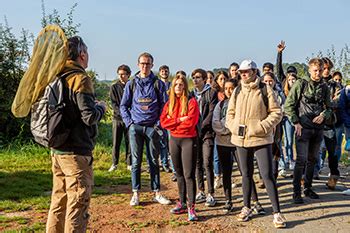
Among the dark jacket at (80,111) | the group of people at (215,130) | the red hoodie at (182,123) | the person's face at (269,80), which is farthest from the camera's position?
the person's face at (269,80)

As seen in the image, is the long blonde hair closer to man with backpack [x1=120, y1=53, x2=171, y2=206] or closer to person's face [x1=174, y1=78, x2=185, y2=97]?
person's face [x1=174, y1=78, x2=185, y2=97]

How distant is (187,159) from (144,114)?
1092mm

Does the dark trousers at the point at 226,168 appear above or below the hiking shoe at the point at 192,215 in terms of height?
above

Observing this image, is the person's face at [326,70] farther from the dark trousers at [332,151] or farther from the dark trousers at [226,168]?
the dark trousers at [226,168]

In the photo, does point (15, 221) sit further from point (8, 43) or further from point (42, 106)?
point (8, 43)

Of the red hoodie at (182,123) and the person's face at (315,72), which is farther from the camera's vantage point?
the person's face at (315,72)

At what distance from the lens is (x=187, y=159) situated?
5.52 m

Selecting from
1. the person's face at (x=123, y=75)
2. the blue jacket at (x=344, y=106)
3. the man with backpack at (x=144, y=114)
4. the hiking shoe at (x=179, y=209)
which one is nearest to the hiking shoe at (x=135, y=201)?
the man with backpack at (x=144, y=114)

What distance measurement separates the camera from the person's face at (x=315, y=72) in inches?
237

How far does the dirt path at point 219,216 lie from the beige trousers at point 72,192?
1259 millimetres

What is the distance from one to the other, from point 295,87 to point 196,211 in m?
2.52

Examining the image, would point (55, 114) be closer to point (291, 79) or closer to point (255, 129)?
point (255, 129)

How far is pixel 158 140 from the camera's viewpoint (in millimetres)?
6145

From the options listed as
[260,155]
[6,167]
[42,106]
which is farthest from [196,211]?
[6,167]
